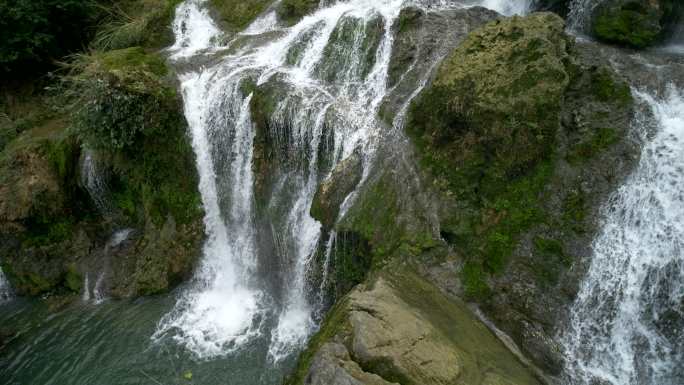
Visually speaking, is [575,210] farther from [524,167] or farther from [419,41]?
[419,41]

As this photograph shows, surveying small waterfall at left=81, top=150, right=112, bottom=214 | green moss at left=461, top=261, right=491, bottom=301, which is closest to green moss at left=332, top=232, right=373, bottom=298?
green moss at left=461, top=261, right=491, bottom=301

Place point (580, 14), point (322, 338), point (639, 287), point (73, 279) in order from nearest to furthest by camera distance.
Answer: point (322, 338) < point (639, 287) < point (580, 14) < point (73, 279)

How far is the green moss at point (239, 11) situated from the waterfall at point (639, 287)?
10.4 metres

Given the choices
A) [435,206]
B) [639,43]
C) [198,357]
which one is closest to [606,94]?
[639,43]

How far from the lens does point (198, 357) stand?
780cm

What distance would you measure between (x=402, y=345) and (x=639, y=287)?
3527 mm

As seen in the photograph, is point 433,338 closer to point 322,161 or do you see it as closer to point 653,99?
point 322,161

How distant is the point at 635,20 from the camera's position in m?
8.51

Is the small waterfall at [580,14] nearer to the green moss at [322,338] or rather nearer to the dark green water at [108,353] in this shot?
the green moss at [322,338]

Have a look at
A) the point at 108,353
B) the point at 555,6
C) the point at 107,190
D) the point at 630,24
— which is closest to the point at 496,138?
the point at 630,24

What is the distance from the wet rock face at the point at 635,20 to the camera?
27.7 feet

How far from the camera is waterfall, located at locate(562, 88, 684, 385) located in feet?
18.7

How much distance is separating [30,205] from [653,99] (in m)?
12.4

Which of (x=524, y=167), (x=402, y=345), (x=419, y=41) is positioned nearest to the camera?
(x=402, y=345)
